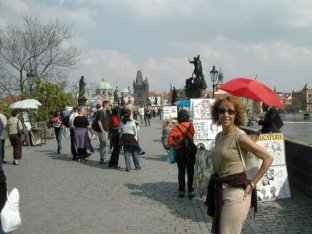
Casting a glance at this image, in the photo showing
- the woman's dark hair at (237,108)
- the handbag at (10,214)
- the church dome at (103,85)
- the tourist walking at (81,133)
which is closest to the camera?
the woman's dark hair at (237,108)

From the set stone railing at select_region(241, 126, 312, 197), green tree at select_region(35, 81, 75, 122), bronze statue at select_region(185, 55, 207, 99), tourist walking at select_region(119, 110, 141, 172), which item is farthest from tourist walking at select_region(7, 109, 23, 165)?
bronze statue at select_region(185, 55, 207, 99)

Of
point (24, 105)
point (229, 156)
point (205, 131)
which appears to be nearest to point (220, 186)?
point (229, 156)

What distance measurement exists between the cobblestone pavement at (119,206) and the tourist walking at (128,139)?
397mm

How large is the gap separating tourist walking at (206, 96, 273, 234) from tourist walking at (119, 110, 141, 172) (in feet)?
25.7

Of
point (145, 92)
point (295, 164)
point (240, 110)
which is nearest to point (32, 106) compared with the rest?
point (295, 164)

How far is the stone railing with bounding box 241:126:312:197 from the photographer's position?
778 cm

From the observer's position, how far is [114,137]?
1299 cm

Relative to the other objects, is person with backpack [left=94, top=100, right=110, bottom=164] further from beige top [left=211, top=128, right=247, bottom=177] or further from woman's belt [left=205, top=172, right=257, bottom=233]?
beige top [left=211, top=128, right=247, bottom=177]

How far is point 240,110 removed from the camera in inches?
153

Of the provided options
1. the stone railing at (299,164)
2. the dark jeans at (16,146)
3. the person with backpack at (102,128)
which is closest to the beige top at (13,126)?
the dark jeans at (16,146)

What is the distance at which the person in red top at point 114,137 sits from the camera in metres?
12.5

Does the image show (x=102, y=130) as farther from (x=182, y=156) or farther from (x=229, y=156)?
(x=229, y=156)

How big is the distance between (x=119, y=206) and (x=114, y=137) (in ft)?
18.1

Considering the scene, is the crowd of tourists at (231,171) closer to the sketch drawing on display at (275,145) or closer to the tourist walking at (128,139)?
the sketch drawing on display at (275,145)
